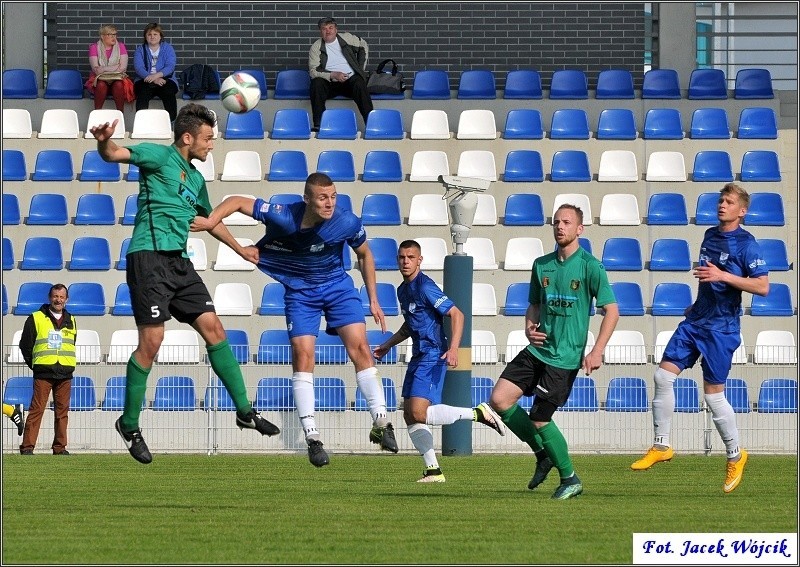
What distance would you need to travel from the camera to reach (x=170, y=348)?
55.7 ft

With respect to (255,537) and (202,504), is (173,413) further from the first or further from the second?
(255,537)

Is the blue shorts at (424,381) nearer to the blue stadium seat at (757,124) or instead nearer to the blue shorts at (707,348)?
the blue shorts at (707,348)

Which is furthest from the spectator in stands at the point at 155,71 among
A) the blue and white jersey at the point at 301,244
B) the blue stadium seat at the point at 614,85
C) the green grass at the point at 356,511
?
the blue and white jersey at the point at 301,244

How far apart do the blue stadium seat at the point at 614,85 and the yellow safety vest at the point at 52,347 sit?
9.57 m

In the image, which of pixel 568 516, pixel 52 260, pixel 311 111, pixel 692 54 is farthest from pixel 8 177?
pixel 568 516

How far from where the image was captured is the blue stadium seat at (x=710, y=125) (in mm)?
20688

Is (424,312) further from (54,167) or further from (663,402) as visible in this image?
(54,167)

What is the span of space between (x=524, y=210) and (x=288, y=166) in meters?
3.41

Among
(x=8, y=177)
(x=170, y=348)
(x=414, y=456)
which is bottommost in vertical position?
(x=414, y=456)

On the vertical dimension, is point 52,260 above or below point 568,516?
above

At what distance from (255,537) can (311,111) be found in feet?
47.3

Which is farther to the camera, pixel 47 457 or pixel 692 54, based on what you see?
pixel 692 54

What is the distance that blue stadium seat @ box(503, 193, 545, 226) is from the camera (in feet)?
63.8

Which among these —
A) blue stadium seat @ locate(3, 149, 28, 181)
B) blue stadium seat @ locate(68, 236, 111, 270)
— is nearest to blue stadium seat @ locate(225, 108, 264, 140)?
blue stadium seat @ locate(68, 236, 111, 270)
